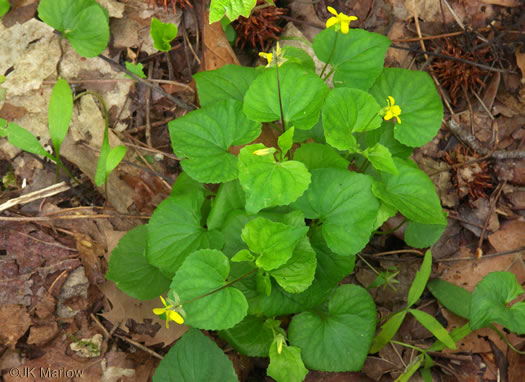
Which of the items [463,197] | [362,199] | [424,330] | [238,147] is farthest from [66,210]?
[463,197]

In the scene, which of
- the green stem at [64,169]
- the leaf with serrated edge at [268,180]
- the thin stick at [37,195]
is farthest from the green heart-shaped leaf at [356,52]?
the thin stick at [37,195]

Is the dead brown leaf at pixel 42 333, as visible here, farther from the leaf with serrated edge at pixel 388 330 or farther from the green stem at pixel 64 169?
the leaf with serrated edge at pixel 388 330

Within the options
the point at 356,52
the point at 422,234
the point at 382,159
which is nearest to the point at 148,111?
the point at 356,52

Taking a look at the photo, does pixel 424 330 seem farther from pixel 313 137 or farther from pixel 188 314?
pixel 188 314

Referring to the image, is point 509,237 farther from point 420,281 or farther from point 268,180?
point 268,180

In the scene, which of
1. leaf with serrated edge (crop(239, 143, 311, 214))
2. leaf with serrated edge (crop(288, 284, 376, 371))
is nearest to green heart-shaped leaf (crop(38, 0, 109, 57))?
leaf with serrated edge (crop(239, 143, 311, 214))
